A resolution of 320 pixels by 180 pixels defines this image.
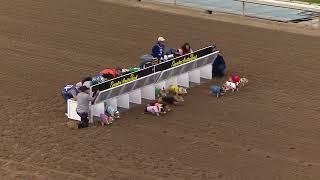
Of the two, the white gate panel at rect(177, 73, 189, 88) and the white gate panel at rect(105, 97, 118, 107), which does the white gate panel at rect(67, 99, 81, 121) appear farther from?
the white gate panel at rect(177, 73, 189, 88)

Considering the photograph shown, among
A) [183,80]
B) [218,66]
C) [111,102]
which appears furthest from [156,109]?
[218,66]

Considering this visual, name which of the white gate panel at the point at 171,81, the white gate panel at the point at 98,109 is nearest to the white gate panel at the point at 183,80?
the white gate panel at the point at 171,81

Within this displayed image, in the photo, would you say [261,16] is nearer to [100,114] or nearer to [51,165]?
[100,114]

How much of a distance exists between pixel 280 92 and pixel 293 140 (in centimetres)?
313

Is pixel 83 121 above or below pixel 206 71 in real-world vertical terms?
below

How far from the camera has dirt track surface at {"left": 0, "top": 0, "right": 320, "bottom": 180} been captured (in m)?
14.5

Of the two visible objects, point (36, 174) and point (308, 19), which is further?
point (308, 19)

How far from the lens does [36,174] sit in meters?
14.0

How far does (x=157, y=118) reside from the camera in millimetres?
16969

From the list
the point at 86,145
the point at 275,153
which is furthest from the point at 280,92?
the point at 86,145

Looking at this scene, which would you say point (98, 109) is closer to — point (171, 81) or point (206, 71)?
point (171, 81)

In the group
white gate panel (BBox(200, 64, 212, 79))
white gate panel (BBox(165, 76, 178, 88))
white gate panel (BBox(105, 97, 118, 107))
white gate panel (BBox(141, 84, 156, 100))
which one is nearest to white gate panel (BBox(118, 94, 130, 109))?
white gate panel (BBox(105, 97, 118, 107))

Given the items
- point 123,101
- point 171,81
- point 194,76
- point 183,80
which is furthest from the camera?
point 194,76

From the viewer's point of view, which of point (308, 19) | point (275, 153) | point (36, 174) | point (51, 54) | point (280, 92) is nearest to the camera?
point (36, 174)
